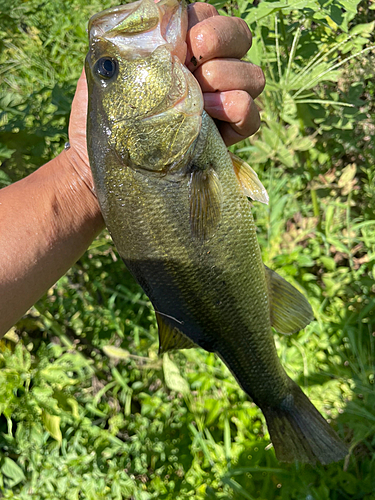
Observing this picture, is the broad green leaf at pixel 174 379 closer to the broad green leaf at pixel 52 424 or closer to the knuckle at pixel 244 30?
the broad green leaf at pixel 52 424

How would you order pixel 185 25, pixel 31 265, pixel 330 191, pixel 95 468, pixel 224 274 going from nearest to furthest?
pixel 185 25 → pixel 224 274 → pixel 31 265 → pixel 95 468 → pixel 330 191

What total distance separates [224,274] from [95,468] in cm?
188

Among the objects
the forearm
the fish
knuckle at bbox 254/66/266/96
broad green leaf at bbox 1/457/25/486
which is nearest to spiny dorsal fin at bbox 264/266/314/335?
the fish

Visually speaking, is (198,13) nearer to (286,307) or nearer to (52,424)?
(286,307)

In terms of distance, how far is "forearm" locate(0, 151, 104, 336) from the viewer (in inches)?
69.8

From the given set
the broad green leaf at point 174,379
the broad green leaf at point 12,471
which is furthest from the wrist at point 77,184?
the broad green leaf at point 12,471

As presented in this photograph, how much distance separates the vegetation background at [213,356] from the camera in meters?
2.44

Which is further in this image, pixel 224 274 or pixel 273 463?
pixel 273 463

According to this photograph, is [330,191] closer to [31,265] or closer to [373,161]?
[373,161]

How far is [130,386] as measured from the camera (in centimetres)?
321

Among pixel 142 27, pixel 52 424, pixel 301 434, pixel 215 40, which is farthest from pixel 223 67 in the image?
pixel 52 424

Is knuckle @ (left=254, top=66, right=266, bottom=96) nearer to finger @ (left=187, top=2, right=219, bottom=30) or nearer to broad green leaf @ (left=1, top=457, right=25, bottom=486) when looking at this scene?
finger @ (left=187, top=2, right=219, bottom=30)

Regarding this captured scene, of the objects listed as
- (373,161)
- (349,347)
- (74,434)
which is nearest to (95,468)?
(74,434)

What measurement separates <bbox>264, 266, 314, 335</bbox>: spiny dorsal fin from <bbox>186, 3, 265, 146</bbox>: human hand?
2.34ft
